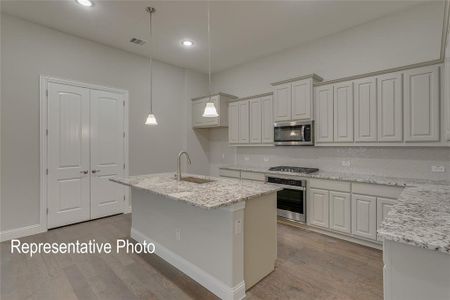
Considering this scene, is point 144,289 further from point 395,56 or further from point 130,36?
point 395,56

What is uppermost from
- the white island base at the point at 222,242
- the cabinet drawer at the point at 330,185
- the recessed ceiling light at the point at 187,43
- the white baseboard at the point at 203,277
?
the recessed ceiling light at the point at 187,43

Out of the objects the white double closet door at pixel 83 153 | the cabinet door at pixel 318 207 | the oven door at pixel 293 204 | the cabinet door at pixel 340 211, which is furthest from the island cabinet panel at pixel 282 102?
the white double closet door at pixel 83 153

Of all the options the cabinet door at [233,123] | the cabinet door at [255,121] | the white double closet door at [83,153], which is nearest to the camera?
the white double closet door at [83,153]

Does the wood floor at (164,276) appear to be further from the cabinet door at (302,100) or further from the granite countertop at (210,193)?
the cabinet door at (302,100)

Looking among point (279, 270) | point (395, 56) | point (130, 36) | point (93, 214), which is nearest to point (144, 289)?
point (279, 270)

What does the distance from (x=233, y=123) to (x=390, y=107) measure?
291 cm

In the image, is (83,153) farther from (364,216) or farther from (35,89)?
(364,216)

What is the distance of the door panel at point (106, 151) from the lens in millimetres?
4113

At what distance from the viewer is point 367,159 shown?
344 cm

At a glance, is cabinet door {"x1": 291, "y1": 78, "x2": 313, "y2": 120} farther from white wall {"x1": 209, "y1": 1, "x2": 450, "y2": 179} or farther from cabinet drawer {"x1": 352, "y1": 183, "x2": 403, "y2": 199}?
cabinet drawer {"x1": 352, "y1": 183, "x2": 403, "y2": 199}

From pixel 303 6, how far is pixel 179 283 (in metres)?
3.75

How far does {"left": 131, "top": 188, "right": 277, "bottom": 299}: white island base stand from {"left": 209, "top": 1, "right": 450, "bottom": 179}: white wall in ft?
6.44

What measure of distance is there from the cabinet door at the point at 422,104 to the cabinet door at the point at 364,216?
950mm

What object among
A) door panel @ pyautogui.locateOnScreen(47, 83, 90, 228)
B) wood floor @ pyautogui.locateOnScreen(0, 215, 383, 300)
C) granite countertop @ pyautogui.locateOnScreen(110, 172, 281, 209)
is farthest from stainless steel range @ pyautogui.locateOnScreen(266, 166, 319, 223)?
door panel @ pyautogui.locateOnScreen(47, 83, 90, 228)
